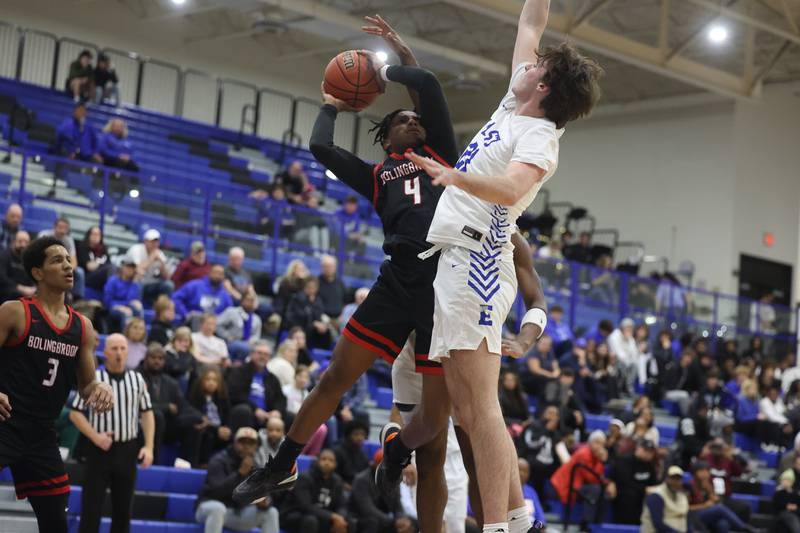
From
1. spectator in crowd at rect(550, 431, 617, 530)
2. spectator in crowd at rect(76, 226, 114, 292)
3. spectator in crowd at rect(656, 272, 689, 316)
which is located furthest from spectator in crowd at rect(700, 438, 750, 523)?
spectator in crowd at rect(76, 226, 114, 292)

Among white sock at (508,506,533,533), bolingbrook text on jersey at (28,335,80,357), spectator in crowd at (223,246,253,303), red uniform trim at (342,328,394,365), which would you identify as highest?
spectator in crowd at (223,246,253,303)

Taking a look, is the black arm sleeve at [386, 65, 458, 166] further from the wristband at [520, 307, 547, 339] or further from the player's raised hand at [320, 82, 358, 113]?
the wristband at [520, 307, 547, 339]

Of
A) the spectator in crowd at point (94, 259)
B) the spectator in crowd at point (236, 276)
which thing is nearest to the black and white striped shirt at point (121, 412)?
the spectator in crowd at point (94, 259)

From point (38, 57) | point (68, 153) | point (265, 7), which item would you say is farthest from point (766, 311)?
point (38, 57)

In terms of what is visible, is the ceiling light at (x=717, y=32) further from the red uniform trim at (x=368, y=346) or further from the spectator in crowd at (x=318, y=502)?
the red uniform trim at (x=368, y=346)

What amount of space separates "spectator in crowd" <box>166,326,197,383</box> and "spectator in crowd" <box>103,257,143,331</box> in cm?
95

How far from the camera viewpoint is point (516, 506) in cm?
454

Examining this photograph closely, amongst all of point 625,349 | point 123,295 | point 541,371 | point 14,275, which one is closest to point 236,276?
point 123,295

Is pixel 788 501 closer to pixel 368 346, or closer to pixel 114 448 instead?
pixel 114 448

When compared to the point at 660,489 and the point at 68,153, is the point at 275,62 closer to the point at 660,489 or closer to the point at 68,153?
the point at 68,153

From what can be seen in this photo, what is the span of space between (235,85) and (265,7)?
3280mm

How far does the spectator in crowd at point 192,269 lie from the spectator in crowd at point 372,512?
3.81 meters

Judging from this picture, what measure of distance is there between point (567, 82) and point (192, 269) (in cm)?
949

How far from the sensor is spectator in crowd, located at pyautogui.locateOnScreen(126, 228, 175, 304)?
12.9 m
